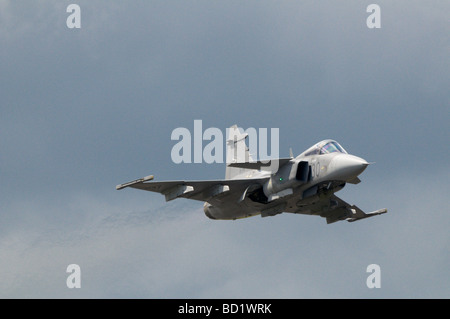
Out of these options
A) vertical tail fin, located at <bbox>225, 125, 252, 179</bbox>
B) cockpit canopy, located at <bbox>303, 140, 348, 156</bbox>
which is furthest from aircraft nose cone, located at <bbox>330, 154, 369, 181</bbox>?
vertical tail fin, located at <bbox>225, 125, 252, 179</bbox>

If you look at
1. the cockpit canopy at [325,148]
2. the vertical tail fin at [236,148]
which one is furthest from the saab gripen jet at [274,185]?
the vertical tail fin at [236,148]

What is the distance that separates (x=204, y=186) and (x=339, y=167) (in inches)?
308

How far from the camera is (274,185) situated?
4556cm

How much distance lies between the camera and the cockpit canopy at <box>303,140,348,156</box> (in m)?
45.0

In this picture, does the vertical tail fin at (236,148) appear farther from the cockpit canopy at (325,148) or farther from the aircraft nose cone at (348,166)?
the aircraft nose cone at (348,166)

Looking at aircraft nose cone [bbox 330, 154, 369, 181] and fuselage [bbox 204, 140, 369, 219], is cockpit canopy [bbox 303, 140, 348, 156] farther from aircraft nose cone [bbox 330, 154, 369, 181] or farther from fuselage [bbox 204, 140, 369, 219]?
aircraft nose cone [bbox 330, 154, 369, 181]

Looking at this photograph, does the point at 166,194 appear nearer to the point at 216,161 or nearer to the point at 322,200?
the point at 216,161

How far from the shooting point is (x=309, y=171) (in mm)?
44844

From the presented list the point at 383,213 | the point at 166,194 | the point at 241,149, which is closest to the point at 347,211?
the point at 383,213

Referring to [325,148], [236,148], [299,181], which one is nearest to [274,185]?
[299,181]

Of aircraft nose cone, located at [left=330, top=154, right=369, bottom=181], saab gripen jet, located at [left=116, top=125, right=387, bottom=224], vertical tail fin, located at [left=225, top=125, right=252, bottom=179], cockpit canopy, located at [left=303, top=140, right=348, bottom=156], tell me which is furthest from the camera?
vertical tail fin, located at [left=225, top=125, right=252, bottom=179]

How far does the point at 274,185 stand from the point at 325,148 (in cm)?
342

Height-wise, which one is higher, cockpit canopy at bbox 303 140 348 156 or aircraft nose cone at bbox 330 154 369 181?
cockpit canopy at bbox 303 140 348 156

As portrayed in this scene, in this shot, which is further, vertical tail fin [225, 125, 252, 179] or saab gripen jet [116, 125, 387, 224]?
vertical tail fin [225, 125, 252, 179]
